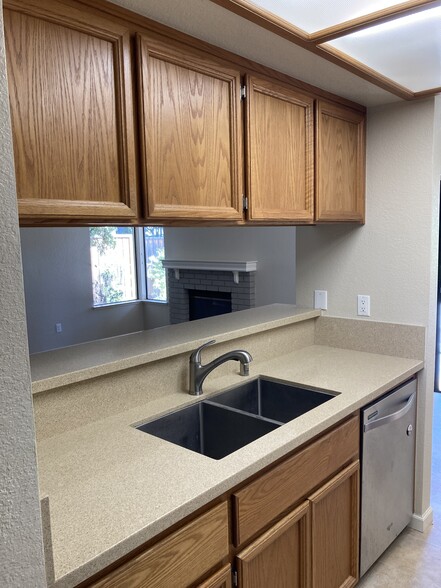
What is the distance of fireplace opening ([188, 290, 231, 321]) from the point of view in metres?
6.40

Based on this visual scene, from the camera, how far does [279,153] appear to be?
2000 mm

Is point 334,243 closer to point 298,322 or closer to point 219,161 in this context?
point 298,322

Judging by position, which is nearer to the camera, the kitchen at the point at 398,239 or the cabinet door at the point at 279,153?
the cabinet door at the point at 279,153

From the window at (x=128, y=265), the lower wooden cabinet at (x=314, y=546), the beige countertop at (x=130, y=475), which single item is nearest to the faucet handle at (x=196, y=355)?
the beige countertop at (x=130, y=475)

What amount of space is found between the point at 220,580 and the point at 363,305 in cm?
169

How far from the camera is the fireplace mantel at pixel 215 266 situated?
5828mm

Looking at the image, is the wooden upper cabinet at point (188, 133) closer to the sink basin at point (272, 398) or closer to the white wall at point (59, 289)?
the sink basin at point (272, 398)

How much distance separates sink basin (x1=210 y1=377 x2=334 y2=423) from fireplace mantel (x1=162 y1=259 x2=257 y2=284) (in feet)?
12.1

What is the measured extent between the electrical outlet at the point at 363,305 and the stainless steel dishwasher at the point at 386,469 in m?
0.43

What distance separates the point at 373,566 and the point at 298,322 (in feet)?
4.04

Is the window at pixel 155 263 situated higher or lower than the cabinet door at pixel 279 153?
lower

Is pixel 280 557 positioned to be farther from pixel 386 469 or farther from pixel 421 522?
pixel 421 522

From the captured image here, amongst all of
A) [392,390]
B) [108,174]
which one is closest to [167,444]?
[108,174]

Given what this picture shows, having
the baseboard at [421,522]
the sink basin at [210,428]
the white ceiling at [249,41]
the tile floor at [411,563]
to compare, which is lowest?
the tile floor at [411,563]
